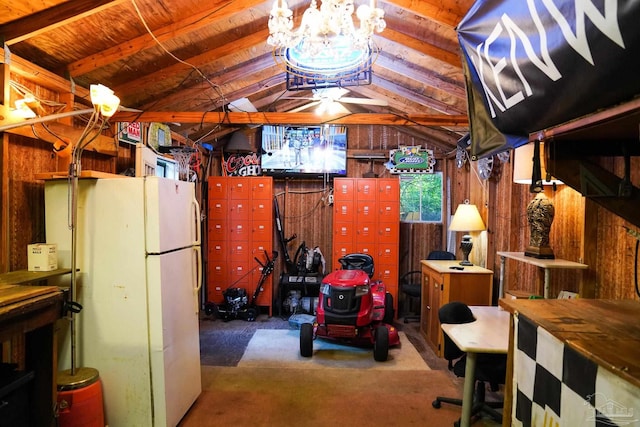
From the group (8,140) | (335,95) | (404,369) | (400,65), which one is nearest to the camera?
(8,140)

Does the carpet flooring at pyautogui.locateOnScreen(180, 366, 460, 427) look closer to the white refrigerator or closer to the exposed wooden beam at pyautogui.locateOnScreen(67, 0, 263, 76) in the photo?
the white refrigerator

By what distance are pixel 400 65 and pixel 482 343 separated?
289cm

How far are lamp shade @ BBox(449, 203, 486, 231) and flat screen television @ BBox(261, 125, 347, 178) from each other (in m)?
2.09

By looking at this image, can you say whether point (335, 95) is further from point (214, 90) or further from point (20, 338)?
point (20, 338)

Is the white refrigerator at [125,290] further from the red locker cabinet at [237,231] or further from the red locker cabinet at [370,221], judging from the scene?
the red locker cabinet at [370,221]

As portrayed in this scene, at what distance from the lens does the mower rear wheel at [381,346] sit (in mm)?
3441

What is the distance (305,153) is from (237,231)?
165 centimetres

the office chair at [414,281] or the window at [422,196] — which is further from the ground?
the window at [422,196]

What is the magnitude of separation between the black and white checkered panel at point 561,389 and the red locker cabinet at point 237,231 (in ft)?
13.8

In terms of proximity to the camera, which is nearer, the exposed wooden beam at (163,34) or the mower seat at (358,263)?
the exposed wooden beam at (163,34)

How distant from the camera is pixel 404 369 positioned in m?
3.30

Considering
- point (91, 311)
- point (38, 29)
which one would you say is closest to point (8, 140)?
point (38, 29)

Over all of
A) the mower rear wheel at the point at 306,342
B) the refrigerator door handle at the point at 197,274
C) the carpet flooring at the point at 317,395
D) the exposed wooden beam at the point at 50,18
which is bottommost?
the carpet flooring at the point at 317,395

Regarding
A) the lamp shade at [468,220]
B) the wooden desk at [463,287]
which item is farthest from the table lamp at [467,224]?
the wooden desk at [463,287]
